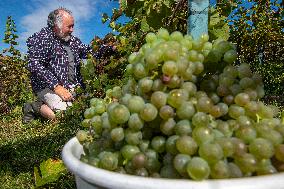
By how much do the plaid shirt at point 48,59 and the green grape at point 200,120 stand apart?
508 cm

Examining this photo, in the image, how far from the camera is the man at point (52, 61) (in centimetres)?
611

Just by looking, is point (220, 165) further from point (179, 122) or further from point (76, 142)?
point (76, 142)

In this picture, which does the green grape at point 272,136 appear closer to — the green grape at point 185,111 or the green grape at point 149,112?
the green grape at point 185,111

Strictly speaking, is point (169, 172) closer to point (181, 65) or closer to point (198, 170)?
point (198, 170)

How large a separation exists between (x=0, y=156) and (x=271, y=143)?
3525 millimetres

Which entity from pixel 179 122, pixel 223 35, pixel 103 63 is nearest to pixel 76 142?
pixel 179 122

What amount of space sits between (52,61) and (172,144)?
5.32 metres

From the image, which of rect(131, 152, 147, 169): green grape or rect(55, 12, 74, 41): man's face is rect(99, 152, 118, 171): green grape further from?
rect(55, 12, 74, 41): man's face

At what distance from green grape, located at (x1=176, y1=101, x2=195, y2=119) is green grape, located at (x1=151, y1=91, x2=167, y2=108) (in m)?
0.05

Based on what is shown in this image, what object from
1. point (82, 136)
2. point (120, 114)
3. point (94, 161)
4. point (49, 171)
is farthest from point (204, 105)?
point (49, 171)

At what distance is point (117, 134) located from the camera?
127 cm

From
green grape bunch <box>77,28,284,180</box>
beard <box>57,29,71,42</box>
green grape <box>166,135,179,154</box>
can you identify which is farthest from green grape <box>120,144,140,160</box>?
beard <box>57,29,71,42</box>

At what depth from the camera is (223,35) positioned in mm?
2309

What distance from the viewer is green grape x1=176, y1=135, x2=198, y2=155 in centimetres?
110
